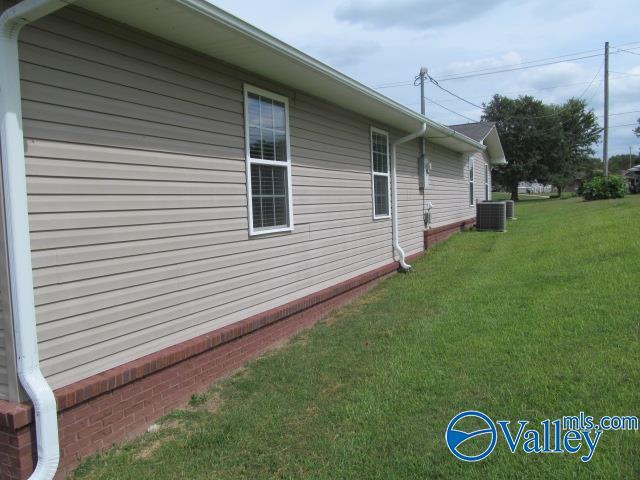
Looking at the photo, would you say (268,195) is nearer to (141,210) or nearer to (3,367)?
(141,210)

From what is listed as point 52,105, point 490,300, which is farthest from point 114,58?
point 490,300

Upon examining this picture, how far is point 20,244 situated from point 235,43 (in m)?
2.23

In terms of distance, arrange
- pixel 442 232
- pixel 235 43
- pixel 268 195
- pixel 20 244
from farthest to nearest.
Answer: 1. pixel 442 232
2. pixel 268 195
3. pixel 235 43
4. pixel 20 244

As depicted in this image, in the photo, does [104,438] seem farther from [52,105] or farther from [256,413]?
[52,105]

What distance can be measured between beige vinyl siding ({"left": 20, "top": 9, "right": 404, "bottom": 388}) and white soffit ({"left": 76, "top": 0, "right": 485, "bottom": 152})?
0.41 ft

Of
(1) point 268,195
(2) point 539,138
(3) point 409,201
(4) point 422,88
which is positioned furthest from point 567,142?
(1) point 268,195

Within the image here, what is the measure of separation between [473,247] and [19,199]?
9674mm

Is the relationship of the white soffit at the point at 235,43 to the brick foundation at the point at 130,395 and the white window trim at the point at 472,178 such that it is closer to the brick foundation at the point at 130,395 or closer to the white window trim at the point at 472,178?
the brick foundation at the point at 130,395

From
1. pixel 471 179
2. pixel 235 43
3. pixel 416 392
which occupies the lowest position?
pixel 416 392

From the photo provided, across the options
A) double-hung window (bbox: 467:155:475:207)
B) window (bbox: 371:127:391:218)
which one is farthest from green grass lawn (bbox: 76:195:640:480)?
double-hung window (bbox: 467:155:475:207)

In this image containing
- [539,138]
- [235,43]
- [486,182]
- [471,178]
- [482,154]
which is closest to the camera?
[235,43]

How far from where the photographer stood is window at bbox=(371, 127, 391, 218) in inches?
303

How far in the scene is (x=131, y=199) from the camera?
334cm

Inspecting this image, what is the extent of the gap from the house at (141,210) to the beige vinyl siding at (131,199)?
0.01m
